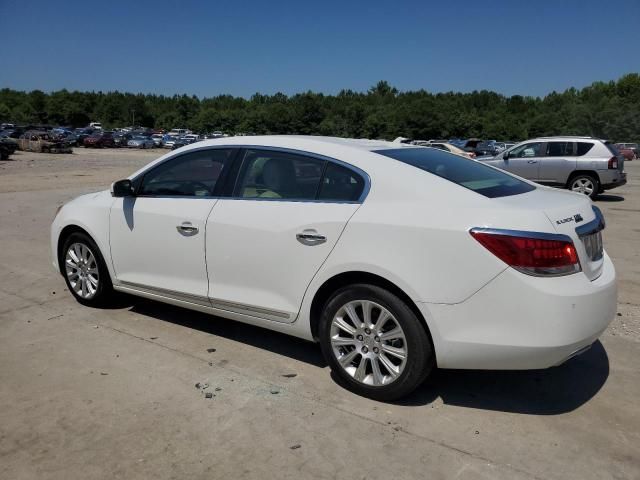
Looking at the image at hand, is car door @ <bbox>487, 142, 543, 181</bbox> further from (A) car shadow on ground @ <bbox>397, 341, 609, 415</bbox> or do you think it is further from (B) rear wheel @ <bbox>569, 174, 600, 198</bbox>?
(A) car shadow on ground @ <bbox>397, 341, 609, 415</bbox>

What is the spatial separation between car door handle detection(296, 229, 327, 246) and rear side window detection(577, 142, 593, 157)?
1394 cm

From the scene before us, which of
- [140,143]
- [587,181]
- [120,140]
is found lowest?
[140,143]

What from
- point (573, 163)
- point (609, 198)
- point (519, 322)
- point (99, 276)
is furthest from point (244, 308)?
point (609, 198)

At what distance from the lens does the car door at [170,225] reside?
433 cm

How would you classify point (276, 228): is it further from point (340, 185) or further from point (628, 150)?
point (628, 150)

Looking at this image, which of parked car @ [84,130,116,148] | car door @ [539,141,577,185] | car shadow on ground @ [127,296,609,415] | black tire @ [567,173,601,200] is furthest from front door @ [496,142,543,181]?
parked car @ [84,130,116,148]

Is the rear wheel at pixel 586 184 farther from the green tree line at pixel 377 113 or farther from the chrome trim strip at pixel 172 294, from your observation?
the green tree line at pixel 377 113

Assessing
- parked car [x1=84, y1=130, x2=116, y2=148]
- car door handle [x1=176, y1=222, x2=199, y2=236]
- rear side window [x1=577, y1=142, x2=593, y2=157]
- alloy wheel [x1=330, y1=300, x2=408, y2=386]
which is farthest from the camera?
parked car [x1=84, y1=130, x2=116, y2=148]

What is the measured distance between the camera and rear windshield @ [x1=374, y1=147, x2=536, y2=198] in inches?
142

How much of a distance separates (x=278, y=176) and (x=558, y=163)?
13.6 metres

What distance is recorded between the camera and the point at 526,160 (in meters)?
16.2

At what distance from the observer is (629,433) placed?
127 inches

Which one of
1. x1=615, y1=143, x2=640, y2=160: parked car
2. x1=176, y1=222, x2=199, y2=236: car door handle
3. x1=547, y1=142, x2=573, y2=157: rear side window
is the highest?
x1=176, y1=222, x2=199, y2=236: car door handle

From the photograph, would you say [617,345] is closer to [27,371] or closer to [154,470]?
[154,470]
